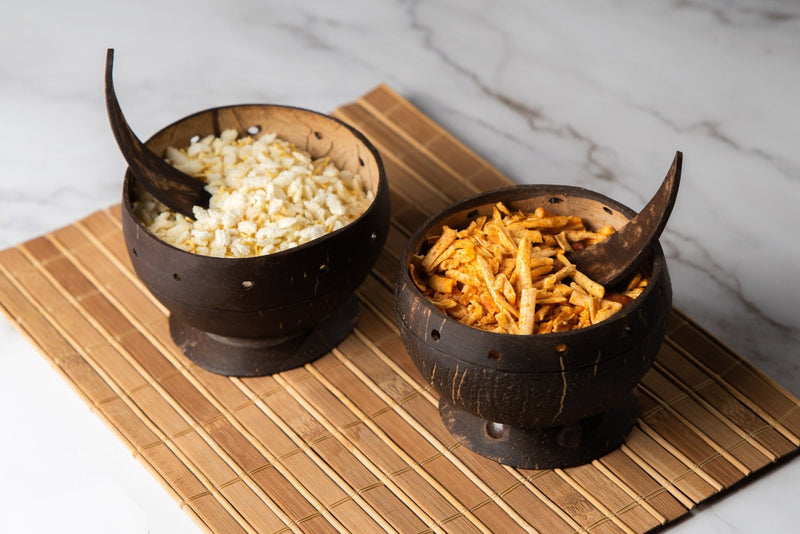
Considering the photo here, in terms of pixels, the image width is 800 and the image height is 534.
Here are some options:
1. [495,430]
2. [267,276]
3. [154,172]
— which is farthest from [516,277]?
[154,172]

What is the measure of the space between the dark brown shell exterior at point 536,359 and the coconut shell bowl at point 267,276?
16 cm

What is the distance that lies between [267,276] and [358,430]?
13.0 inches

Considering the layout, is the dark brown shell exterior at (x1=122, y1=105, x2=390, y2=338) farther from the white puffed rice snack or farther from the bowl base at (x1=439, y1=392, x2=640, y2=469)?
the bowl base at (x1=439, y1=392, x2=640, y2=469)

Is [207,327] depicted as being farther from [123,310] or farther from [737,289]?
[737,289]

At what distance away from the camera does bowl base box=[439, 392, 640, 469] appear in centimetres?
210

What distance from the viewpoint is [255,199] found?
220 cm

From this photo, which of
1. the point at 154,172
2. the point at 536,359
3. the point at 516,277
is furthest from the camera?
the point at 154,172

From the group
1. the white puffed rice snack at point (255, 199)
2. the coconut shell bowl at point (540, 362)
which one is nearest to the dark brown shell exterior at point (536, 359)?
the coconut shell bowl at point (540, 362)

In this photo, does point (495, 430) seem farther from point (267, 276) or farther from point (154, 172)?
point (154, 172)

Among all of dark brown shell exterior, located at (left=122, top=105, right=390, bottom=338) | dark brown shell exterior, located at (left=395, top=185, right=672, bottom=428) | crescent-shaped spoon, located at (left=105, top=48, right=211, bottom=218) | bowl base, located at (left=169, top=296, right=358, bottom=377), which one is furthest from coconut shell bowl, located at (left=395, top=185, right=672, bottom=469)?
crescent-shaped spoon, located at (left=105, top=48, right=211, bottom=218)

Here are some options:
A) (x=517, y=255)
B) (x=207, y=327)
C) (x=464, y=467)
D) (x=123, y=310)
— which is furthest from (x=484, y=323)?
(x=123, y=310)

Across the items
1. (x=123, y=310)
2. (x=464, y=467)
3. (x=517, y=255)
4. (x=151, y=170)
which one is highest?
(x=517, y=255)

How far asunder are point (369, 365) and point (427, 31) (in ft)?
4.04

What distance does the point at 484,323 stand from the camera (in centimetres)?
195
